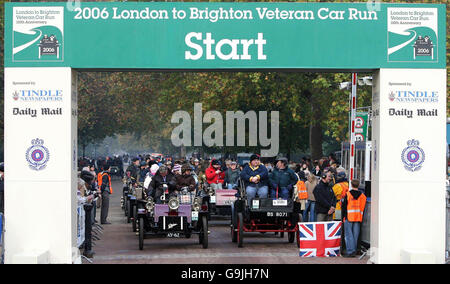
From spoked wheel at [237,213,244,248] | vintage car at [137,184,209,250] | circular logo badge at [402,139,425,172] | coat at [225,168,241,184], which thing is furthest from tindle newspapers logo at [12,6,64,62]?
coat at [225,168,241,184]

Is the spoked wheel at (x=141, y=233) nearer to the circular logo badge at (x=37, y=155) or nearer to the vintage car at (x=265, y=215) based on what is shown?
the vintage car at (x=265, y=215)

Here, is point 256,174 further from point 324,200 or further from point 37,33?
point 37,33

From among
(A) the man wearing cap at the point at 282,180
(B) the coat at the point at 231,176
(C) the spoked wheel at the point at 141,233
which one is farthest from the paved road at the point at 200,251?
(B) the coat at the point at 231,176

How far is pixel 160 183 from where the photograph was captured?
19297 mm

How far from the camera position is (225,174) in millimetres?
26688

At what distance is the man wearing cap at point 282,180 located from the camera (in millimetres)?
19141

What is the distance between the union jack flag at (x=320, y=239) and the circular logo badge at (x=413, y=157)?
2443 millimetres

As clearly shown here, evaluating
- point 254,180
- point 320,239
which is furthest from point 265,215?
point 320,239

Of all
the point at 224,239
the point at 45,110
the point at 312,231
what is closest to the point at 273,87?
the point at 224,239

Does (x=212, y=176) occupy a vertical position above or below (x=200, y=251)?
above

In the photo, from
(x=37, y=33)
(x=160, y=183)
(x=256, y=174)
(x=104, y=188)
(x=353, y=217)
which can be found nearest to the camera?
(x=37, y=33)

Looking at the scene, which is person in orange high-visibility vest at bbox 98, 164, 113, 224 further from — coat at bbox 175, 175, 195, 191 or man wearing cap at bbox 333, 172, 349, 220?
man wearing cap at bbox 333, 172, 349, 220

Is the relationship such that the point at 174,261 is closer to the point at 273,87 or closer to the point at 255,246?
the point at 255,246

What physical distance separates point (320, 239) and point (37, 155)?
5.73 m
